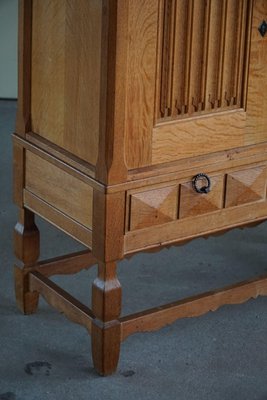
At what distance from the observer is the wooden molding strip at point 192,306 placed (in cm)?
311

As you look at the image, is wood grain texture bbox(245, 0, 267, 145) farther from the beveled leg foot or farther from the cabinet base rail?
the beveled leg foot

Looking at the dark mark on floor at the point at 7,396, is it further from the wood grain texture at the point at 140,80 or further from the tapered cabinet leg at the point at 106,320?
the wood grain texture at the point at 140,80

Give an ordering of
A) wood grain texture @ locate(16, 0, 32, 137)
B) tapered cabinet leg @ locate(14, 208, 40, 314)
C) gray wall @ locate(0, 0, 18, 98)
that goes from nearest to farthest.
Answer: wood grain texture @ locate(16, 0, 32, 137) → tapered cabinet leg @ locate(14, 208, 40, 314) → gray wall @ locate(0, 0, 18, 98)

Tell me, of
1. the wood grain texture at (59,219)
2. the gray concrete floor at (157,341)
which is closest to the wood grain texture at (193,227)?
the wood grain texture at (59,219)

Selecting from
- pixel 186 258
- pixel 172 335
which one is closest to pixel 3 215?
pixel 186 258

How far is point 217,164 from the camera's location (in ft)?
10.1

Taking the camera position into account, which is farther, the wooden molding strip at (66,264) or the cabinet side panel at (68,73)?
the wooden molding strip at (66,264)

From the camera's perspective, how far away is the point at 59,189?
10.2ft

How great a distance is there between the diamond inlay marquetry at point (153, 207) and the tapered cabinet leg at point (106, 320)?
13cm

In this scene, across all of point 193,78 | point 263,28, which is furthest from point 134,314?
point 263,28

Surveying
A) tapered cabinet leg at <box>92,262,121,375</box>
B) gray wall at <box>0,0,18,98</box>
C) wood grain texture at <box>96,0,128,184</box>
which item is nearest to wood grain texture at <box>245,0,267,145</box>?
wood grain texture at <box>96,0,128,184</box>

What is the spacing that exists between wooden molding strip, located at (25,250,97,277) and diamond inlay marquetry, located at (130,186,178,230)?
19.5 inches

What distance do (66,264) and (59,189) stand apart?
42 centimetres

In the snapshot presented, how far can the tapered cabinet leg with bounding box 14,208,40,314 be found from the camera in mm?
3355
